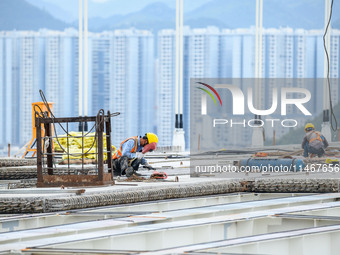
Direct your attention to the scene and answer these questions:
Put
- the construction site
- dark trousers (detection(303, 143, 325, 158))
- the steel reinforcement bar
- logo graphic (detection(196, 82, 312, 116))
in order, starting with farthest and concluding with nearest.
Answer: dark trousers (detection(303, 143, 325, 158)) < logo graphic (detection(196, 82, 312, 116)) < the steel reinforcement bar < the construction site

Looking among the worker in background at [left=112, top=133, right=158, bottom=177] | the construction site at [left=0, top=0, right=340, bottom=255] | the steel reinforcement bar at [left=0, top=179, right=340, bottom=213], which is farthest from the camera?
the worker in background at [left=112, top=133, right=158, bottom=177]

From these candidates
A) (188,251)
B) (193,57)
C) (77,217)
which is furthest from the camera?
(193,57)

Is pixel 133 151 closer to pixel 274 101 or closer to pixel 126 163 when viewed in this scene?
pixel 126 163

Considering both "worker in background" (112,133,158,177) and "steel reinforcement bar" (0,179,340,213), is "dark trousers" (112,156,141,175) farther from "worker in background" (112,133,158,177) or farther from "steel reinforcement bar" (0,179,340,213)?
"steel reinforcement bar" (0,179,340,213)

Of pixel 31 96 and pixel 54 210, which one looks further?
pixel 31 96

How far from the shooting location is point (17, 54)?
577 ft

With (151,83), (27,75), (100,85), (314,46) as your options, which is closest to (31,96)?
(27,75)

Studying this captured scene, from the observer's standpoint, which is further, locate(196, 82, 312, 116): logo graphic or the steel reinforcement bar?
locate(196, 82, 312, 116): logo graphic

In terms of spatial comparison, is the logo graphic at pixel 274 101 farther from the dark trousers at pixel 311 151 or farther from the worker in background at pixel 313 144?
the dark trousers at pixel 311 151

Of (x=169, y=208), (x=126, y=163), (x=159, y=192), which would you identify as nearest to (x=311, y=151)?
(x=126, y=163)

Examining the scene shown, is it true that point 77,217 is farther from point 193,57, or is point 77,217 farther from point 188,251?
point 193,57

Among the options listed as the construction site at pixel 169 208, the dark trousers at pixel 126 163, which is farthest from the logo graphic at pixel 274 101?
the dark trousers at pixel 126 163

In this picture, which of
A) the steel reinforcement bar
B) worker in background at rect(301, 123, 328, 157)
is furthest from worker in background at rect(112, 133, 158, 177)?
worker in background at rect(301, 123, 328, 157)

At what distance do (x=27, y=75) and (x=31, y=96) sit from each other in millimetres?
4949
